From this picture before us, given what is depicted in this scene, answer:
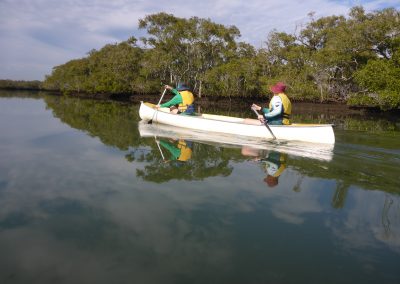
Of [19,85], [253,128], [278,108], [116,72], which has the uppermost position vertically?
[116,72]

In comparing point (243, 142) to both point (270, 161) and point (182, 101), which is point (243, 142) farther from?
point (182, 101)

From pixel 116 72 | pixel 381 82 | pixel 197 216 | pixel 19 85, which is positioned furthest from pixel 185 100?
pixel 19 85

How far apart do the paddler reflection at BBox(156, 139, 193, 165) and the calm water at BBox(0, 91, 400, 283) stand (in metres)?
0.10

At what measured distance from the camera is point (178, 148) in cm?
870

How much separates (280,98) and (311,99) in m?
22.9

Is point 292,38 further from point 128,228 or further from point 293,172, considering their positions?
point 128,228

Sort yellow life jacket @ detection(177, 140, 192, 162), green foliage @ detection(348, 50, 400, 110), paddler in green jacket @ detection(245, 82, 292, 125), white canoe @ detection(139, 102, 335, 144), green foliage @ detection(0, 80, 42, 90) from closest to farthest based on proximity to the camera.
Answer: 1. yellow life jacket @ detection(177, 140, 192, 162)
2. white canoe @ detection(139, 102, 335, 144)
3. paddler in green jacket @ detection(245, 82, 292, 125)
4. green foliage @ detection(348, 50, 400, 110)
5. green foliage @ detection(0, 80, 42, 90)

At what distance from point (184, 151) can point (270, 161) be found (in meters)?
2.00

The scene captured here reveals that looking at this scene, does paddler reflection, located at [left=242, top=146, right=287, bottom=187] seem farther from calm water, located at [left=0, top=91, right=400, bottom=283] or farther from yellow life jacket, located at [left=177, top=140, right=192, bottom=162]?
yellow life jacket, located at [left=177, top=140, right=192, bottom=162]

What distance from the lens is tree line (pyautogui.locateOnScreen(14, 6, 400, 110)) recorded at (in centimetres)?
2484

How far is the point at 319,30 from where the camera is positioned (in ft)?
105

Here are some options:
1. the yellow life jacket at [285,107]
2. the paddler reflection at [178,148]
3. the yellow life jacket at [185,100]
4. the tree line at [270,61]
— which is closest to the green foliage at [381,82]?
the tree line at [270,61]

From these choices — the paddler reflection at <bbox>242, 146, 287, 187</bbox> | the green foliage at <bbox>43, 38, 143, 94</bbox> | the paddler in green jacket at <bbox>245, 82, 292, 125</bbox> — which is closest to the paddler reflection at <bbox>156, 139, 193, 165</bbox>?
the paddler reflection at <bbox>242, 146, 287, 187</bbox>

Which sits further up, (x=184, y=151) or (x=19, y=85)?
(x=19, y=85)
